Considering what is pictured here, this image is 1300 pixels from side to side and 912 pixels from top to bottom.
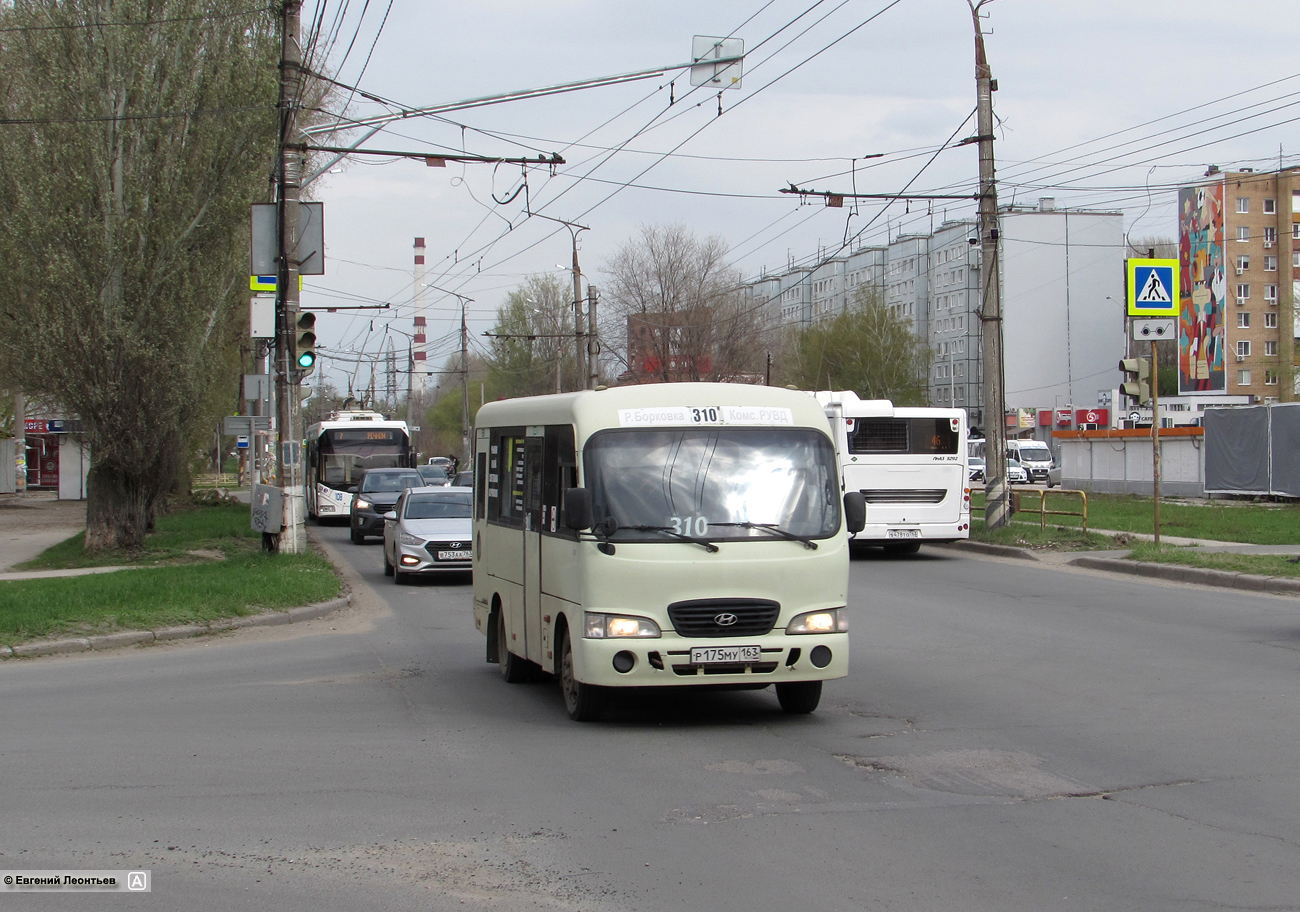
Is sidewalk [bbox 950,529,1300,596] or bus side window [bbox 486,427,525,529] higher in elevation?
bus side window [bbox 486,427,525,529]

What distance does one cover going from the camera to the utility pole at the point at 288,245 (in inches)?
747

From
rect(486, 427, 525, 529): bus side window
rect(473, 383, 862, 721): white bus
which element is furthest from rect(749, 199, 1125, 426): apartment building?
rect(473, 383, 862, 721): white bus

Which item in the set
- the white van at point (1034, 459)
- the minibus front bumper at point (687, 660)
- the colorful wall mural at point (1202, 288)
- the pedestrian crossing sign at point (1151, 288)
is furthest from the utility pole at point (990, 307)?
the colorful wall mural at point (1202, 288)

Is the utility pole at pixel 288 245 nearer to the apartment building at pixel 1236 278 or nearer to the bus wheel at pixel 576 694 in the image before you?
the bus wheel at pixel 576 694

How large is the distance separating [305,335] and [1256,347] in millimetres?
86099

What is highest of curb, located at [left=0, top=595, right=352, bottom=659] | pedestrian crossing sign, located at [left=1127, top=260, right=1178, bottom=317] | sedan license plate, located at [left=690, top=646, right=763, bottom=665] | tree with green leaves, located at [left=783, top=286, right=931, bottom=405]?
tree with green leaves, located at [left=783, top=286, right=931, bottom=405]

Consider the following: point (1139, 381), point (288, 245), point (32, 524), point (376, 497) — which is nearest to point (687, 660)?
point (288, 245)

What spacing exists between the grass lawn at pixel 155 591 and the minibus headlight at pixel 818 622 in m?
8.07

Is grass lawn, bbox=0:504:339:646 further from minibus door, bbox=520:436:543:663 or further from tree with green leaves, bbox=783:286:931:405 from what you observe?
tree with green leaves, bbox=783:286:931:405

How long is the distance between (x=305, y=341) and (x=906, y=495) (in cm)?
1056

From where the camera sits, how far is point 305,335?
18719 mm

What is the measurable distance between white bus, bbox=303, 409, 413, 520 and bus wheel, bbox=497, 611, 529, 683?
27.3 metres

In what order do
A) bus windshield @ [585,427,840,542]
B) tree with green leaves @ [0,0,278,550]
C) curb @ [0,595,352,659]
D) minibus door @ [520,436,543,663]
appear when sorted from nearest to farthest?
bus windshield @ [585,427,840,542]
minibus door @ [520,436,543,663]
curb @ [0,595,352,659]
tree with green leaves @ [0,0,278,550]

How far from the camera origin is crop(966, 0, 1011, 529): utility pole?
24.1 metres
